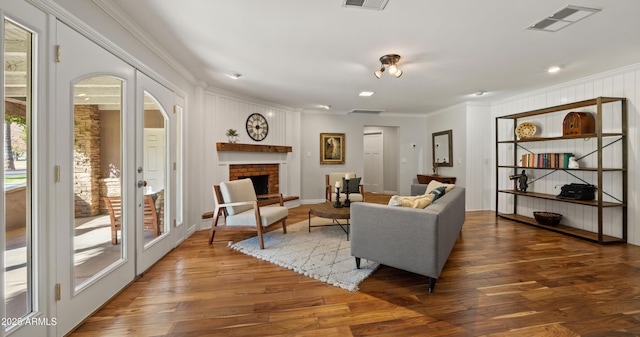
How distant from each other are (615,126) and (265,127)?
5.58 m

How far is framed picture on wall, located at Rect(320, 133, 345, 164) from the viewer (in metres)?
6.62

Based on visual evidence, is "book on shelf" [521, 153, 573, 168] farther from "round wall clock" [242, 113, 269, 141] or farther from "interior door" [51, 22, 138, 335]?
"interior door" [51, 22, 138, 335]

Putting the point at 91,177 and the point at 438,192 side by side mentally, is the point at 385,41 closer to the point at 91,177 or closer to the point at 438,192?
the point at 438,192

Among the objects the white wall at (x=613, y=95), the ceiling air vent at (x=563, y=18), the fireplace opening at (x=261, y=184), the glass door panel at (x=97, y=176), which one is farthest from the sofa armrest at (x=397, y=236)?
the white wall at (x=613, y=95)

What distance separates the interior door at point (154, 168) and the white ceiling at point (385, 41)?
623 millimetres

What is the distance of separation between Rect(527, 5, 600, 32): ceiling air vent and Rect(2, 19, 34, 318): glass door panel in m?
3.76

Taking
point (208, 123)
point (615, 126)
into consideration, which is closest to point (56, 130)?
point (208, 123)

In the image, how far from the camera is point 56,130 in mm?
1614

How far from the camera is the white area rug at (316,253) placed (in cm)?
247

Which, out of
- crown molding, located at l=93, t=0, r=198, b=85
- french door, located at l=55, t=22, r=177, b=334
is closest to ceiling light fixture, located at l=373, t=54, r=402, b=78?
crown molding, located at l=93, t=0, r=198, b=85

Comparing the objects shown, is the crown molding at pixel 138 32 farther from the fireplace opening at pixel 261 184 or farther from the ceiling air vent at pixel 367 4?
the fireplace opening at pixel 261 184

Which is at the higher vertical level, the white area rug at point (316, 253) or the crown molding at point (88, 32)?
the crown molding at point (88, 32)

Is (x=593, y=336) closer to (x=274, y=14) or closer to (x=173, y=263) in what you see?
(x=274, y=14)

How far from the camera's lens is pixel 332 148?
22.0 feet
